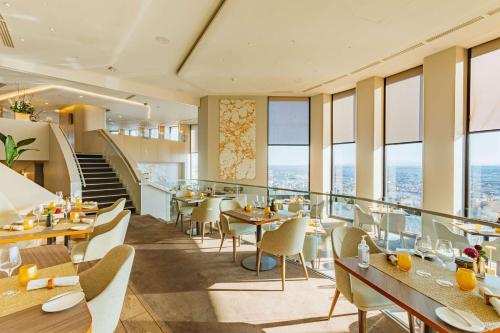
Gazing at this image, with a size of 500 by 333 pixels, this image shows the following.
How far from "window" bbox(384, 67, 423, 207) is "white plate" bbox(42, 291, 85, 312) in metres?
6.81

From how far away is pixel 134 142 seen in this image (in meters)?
12.4

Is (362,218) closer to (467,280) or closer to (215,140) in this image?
(467,280)

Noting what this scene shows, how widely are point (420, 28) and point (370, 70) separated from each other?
82.1 inches

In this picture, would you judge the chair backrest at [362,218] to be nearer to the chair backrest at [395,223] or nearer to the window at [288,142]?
the chair backrest at [395,223]

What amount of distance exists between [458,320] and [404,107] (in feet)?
21.4

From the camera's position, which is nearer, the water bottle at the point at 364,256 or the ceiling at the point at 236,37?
the water bottle at the point at 364,256

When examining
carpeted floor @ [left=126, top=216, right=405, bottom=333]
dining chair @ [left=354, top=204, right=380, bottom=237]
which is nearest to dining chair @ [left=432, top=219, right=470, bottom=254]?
dining chair @ [left=354, top=204, right=380, bottom=237]

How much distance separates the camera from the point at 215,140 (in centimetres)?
873

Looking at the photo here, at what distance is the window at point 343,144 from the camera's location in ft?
26.5

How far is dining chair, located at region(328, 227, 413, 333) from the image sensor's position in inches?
81.0

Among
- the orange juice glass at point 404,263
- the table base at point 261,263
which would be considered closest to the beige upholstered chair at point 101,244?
the table base at point 261,263

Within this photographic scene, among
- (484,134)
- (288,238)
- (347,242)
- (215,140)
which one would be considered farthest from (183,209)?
(484,134)

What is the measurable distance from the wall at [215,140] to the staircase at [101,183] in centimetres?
271

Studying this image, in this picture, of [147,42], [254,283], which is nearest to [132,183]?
[147,42]
